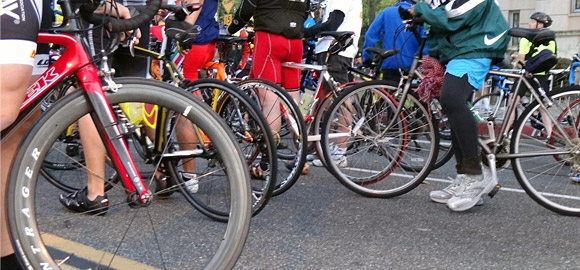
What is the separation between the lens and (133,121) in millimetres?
2482

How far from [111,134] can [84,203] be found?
1.29m

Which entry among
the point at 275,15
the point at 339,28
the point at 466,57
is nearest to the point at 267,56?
the point at 275,15

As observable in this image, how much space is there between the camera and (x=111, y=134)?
2.31 meters

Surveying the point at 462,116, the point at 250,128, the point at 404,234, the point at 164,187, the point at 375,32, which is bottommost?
the point at 404,234

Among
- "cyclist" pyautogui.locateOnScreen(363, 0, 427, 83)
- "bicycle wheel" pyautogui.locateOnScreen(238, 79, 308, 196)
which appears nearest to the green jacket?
"bicycle wheel" pyautogui.locateOnScreen(238, 79, 308, 196)

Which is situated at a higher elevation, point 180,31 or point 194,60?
point 180,31

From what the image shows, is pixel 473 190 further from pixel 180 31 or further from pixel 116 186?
pixel 116 186

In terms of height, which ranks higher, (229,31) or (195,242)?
(229,31)

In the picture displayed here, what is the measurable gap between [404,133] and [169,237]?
2.10m

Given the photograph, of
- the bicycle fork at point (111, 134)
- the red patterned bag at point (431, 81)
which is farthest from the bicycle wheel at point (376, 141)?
the bicycle fork at point (111, 134)

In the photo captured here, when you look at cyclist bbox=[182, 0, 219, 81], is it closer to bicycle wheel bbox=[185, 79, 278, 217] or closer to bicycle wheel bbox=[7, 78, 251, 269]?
bicycle wheel bbox=[185, 79, 278, 217]

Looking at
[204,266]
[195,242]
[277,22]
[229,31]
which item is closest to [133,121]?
[204,266]

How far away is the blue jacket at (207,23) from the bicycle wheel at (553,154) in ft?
7.80

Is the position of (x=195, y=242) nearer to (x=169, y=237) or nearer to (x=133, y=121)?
(x=169, y=237)
